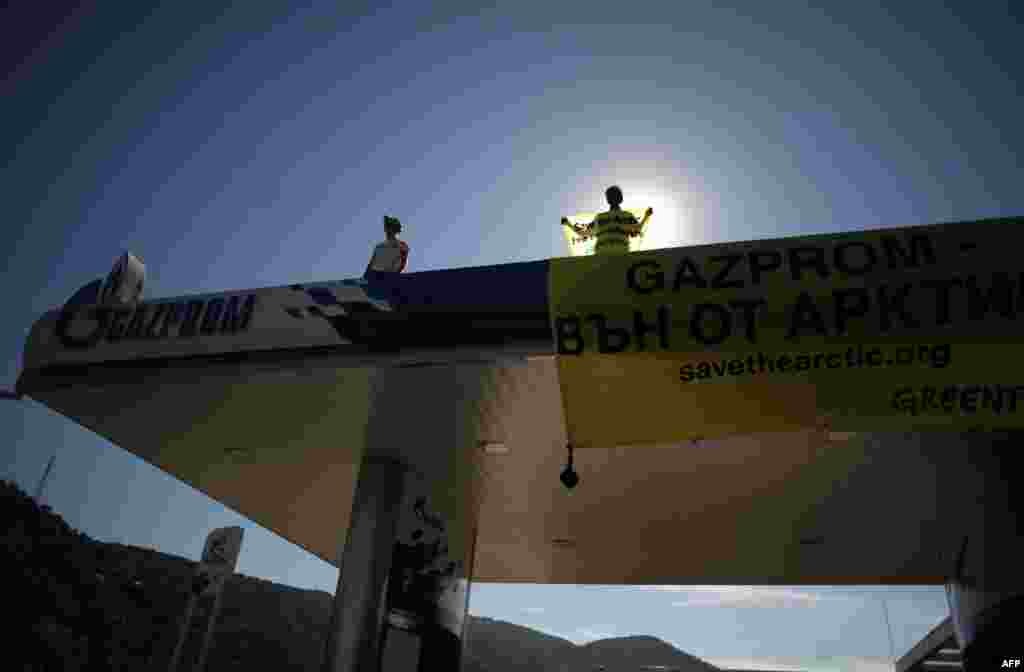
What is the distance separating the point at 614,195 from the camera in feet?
16.1

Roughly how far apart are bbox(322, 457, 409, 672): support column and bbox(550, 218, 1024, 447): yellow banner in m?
3.19

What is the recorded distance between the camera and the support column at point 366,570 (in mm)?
5316

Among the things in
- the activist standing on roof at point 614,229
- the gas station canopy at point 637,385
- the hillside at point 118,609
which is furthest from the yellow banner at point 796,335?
the hillside at point 118,609

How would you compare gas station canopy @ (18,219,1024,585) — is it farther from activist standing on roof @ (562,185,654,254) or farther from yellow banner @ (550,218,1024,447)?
activist standing on roof @ (562,185,654,254)

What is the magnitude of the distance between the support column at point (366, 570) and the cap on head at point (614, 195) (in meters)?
3.30

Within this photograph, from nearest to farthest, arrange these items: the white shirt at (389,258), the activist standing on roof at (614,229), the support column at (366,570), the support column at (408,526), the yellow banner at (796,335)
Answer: the yellow banner at (796,335), the activist standing on roof at (614,229), the support column at (408,526), the white shirt at (389,258), the support column at (366,570)

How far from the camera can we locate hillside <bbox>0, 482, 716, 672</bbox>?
2012 cm

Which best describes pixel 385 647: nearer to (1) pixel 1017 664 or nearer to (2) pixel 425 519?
(2) pixel 425 519

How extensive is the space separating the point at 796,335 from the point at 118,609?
31301 mm

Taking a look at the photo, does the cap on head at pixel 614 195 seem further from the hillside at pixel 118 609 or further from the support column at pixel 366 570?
the hillside at pixel 118 609

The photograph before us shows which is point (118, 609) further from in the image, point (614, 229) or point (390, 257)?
point (614, 229)

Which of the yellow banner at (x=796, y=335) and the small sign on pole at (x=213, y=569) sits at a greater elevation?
the yellow banner at (x=796, y=335)

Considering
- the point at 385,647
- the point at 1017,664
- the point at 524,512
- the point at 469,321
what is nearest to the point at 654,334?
the point at 469,321

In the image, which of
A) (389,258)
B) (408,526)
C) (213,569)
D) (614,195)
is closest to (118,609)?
(213,569)
